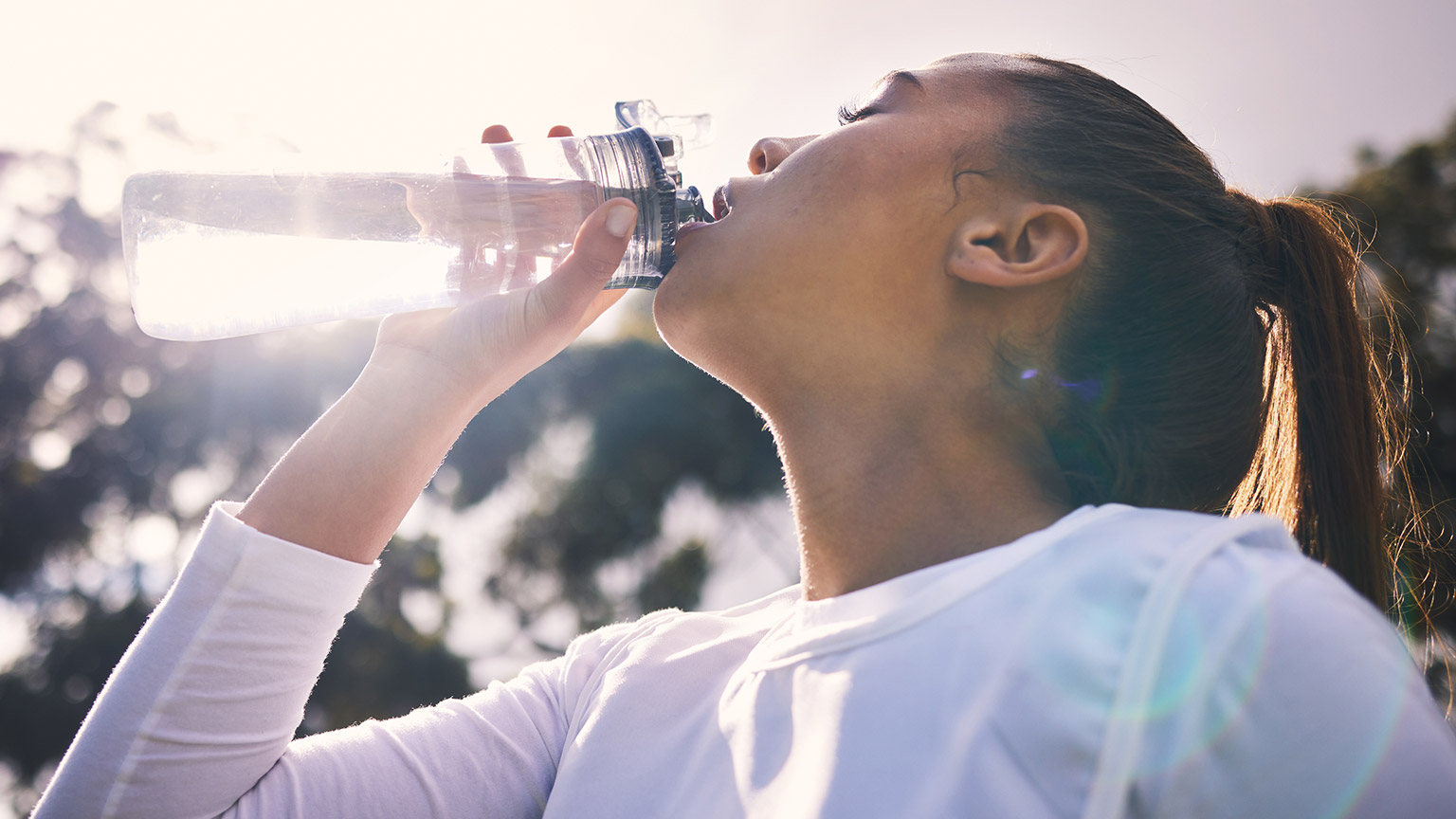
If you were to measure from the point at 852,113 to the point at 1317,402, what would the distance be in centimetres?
100

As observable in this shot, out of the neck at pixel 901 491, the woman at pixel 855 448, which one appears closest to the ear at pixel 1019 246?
the woman at pixel 855 448

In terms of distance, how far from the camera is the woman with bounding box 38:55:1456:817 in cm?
126

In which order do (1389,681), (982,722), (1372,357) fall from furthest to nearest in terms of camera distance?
(1372,357) → (982,722) → (1389,681)

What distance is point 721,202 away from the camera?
1.65 m

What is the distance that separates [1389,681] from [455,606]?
11628 mm

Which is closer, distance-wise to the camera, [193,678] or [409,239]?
[193,678]

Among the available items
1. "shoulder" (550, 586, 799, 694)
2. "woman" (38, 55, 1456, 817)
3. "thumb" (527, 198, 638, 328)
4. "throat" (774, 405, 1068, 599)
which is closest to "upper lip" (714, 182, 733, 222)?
"woman" (38, 55, 1456, 817)

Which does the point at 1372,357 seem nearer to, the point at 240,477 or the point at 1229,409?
the point at 1229,409

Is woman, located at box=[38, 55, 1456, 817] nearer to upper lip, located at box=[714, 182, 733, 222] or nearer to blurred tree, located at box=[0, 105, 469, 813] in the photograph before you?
upper lip, located at box=[714, 182, 733, 222]

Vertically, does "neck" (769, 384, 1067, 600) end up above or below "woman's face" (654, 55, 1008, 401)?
below

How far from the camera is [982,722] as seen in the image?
3.12ft

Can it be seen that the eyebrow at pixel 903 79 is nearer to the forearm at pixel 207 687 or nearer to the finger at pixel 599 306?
the finger at pixel 599 306

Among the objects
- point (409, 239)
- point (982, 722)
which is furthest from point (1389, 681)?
point (409, 239)

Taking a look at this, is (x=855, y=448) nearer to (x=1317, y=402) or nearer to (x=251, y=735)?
(x=1317, y=402)
